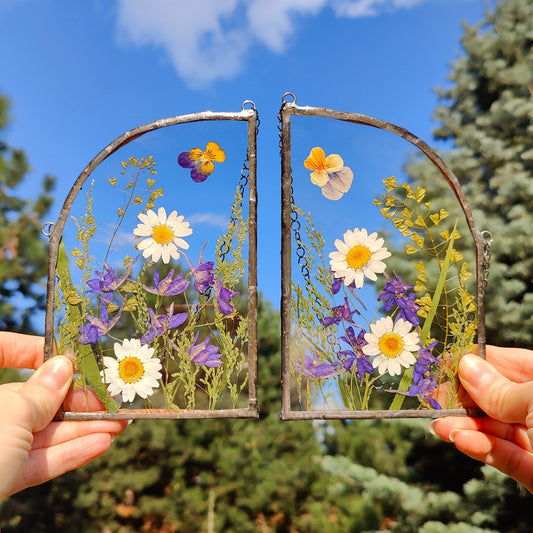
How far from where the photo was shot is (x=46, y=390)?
0.94 metres

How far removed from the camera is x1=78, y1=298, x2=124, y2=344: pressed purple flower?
3.32 feet

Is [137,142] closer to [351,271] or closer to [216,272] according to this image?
[216,272]

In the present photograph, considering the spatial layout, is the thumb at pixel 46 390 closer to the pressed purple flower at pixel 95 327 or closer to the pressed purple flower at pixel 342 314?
the pressed purple flower at pixel 95 327

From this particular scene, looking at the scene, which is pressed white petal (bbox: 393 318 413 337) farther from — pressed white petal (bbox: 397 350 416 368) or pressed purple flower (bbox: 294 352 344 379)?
pressed purple flower (bbox: 294 352 344 379)

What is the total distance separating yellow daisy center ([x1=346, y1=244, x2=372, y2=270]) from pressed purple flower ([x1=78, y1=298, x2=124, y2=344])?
1.58 feet

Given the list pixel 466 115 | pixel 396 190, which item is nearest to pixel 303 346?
pixel 396 190

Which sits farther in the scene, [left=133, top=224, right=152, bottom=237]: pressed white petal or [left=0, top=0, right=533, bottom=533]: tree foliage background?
[left=0, top=0, right=533, bottom=533]: tree foliage background

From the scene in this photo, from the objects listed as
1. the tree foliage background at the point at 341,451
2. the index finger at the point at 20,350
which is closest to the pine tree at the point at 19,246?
the tree foliage background at the point at 341,451

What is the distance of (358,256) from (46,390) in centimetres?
64

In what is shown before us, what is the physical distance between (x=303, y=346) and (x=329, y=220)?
26cm

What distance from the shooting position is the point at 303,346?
1.02m

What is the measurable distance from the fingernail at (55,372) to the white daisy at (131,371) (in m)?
0.07

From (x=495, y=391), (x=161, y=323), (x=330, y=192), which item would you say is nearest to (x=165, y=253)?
(x=161, y=323)

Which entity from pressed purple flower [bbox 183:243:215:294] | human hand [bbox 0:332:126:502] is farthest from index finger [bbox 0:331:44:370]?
pressed purple flower [bbox 183:243:215:294]
